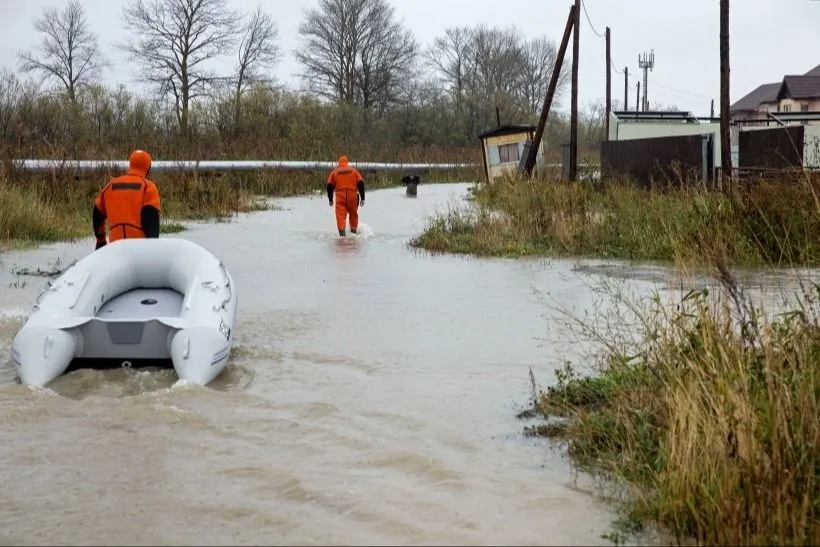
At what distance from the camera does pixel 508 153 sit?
118 ft

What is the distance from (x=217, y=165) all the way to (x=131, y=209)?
18.4 metres

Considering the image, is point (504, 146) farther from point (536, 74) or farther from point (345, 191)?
point (536, 74)

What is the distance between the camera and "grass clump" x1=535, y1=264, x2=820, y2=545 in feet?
12.5

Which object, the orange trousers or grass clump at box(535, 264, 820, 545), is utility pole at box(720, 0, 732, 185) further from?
grass clump at box(535, 264, 820, 545)

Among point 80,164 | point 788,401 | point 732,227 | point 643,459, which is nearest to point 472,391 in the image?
point 643,459

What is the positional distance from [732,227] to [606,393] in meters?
7.05

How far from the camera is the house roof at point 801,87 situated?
5516 cm

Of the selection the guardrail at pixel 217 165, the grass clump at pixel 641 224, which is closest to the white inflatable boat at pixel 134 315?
the grass clump at pixel 641 224

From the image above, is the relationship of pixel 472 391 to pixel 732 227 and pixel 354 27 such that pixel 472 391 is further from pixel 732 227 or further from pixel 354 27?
pixel 354 27

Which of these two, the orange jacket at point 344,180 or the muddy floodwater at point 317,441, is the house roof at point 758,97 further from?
the muddy floodwater at point 317,441

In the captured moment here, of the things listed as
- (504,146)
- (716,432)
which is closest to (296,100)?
(504,146)

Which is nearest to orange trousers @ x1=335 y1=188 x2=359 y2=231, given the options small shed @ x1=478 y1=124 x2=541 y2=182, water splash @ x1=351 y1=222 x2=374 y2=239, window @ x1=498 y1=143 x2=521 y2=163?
water splash @ x1=351 y1=222 x2=374 y2=239

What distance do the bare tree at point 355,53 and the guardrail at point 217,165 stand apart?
525 inches

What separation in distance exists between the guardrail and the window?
5.45 meters
